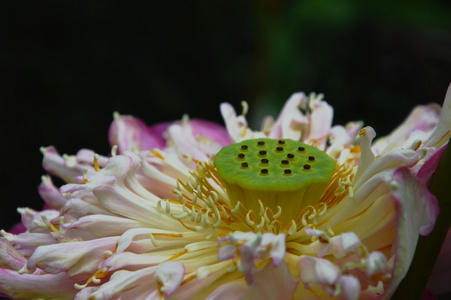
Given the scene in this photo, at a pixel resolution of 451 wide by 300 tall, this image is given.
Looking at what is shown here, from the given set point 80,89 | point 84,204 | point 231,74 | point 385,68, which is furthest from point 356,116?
point 84,204

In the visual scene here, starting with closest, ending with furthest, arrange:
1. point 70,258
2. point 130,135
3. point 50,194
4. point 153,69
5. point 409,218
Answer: point 409,218 → point 70,258 → point 50,194 → point 130,135 → point 153,69

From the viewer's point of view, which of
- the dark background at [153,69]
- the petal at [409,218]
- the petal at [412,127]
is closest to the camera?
the petal at [409,218]

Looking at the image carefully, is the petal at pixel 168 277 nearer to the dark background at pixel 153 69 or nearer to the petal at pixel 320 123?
the petal at pixel 320 123

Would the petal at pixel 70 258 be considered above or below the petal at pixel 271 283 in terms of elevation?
above

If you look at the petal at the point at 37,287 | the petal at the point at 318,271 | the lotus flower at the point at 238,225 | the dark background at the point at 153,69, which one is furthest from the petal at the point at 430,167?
the dark background at the point at 153,69

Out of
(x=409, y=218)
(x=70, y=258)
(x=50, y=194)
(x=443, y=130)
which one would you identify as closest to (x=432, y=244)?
(x=409, y=218)

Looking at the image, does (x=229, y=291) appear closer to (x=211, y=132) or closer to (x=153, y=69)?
(x=211, y=132)

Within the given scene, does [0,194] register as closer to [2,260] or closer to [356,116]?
[356,116]
